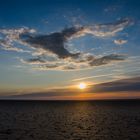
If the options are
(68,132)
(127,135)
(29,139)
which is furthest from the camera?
(68,132)

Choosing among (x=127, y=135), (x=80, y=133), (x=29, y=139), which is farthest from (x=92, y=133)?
(x=29, y=139)

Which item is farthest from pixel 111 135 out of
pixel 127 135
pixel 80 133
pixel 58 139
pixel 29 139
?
pixel 29 139

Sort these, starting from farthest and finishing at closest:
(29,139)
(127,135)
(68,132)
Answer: (68,132), (127,135), (29,139)

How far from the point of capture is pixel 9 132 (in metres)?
26.8

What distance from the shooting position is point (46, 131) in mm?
27766

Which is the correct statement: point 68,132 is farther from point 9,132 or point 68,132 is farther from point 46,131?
point 9,132

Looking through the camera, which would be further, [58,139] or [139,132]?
[139,132]

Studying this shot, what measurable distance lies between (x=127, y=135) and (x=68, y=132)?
5829 mm

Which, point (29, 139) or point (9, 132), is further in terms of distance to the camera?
point (9, 132)

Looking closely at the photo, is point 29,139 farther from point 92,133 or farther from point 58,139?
point 92,133

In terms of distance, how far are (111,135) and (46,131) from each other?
21.8ft

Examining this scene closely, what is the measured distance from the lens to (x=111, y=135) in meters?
25.6

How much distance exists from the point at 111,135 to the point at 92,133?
6.78 feet

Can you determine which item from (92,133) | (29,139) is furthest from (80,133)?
(29,139)
